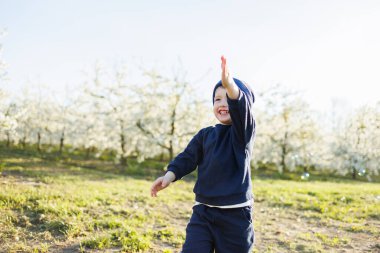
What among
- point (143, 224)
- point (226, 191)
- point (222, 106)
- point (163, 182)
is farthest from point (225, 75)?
point (143, 224)

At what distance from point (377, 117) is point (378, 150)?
336cm

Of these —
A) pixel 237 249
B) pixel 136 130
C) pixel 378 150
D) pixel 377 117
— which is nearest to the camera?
pixel 237 249

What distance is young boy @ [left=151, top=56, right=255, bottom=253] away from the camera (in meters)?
2.72

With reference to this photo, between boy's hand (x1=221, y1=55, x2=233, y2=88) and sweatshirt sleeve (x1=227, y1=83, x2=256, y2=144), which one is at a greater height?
boy's hand (x1=221, y1=55, x2=233, y2=88)

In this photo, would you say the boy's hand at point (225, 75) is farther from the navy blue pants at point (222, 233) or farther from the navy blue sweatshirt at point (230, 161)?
the navy blue pants at point (222, 233)

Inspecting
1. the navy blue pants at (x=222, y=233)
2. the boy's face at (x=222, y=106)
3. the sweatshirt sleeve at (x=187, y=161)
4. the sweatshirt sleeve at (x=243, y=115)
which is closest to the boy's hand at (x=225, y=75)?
the sweatshirt sleeve at (x=243, y=115)

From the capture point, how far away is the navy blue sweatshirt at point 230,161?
8.86ft

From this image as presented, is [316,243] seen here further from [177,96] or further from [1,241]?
[177,96]

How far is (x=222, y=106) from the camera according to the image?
2.95 metres

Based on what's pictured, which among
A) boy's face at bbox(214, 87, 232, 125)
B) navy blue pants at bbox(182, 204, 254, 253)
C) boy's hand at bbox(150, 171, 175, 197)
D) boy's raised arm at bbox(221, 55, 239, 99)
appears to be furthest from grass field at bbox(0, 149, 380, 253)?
boy's raised arm at bbox(221, 55, 239, 99)

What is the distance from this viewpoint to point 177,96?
24.5 metres

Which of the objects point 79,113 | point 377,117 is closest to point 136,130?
point 79,113

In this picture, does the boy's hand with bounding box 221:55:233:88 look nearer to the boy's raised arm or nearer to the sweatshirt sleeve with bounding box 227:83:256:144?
the boy's raised arm

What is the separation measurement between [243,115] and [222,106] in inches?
15.1
